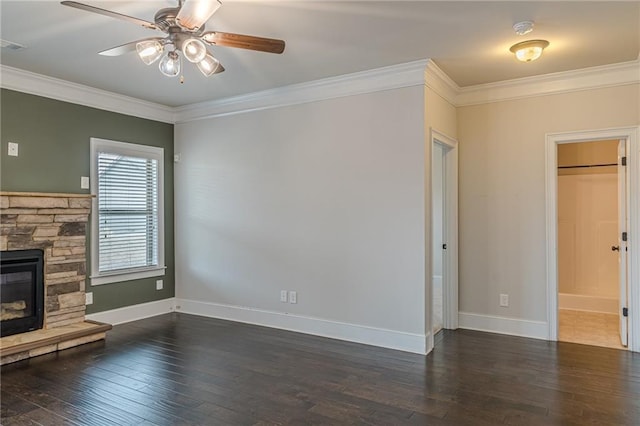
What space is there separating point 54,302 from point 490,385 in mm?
4065

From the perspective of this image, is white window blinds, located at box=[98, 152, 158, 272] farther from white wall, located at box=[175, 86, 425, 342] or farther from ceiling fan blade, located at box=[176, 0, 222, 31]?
ceiling fan blade, located at box=[176, 0, 222, 31]

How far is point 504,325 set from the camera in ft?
14.7

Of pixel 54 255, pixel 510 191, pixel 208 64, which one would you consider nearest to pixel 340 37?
pixel 208 64

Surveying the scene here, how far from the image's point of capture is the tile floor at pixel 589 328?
13.8 feet

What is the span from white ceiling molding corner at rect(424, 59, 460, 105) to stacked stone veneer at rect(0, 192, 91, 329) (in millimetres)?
3678

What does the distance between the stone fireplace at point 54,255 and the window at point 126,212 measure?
0.95 feet

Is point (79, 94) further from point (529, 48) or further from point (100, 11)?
point (529, 48)

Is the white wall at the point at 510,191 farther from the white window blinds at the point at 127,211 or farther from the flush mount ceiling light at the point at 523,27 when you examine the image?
the white window blinds at the point at 127,211

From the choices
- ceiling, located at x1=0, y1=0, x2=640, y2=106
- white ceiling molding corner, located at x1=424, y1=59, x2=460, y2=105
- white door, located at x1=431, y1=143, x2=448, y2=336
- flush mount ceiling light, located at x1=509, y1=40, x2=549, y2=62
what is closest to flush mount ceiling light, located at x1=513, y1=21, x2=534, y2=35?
ceiling, located at x1=0, y1=0, x2=640, y2=106

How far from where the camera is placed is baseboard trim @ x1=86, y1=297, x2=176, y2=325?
191 inches

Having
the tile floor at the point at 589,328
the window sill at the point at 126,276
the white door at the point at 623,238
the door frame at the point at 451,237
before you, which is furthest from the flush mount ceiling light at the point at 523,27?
the window sill at the point at 126,276

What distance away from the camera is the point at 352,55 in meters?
3.69

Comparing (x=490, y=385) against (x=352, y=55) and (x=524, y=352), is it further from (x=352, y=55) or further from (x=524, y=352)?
(x=352, y=55)

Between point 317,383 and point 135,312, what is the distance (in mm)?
2944
